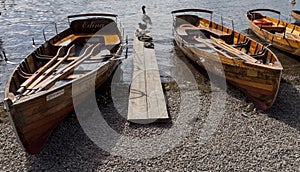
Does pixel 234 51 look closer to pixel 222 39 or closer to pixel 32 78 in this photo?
pixel 222 39

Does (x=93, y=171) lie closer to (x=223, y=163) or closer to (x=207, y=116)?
(x=223, y=163)

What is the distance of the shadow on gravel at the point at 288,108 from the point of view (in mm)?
7090

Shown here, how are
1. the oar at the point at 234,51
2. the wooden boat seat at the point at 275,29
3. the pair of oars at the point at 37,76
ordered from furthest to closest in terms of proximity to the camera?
the wooden boat seat at the point at 275,29 < the oar at the point at 234,51 < the pair of oars at the point at 37,76

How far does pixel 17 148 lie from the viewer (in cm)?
610

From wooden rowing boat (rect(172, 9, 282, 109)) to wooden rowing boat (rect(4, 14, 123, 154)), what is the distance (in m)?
3.34

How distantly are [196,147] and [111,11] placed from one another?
2304 centimetres

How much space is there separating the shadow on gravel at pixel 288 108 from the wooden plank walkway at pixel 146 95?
313cm

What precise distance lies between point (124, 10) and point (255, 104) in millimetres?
21698

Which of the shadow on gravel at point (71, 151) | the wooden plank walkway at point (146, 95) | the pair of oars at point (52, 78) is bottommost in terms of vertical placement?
the shadow on gravel at point (71, 151)

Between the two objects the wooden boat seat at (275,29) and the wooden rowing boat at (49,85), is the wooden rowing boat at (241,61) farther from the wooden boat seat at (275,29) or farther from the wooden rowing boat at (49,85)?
the wooden rowing boat at (49,85)

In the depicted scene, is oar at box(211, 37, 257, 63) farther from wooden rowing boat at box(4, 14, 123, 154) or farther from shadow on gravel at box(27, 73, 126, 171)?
shadow on gravel at box(27, 73, 126, 171)

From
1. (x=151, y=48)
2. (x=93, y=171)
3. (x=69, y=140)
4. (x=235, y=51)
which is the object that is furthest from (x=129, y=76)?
(x=93, y=171)

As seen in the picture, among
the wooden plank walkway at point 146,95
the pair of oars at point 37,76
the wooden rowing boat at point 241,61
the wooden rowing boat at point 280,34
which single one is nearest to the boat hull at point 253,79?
the wooden rowing boat at point 241,61

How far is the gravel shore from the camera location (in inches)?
217
